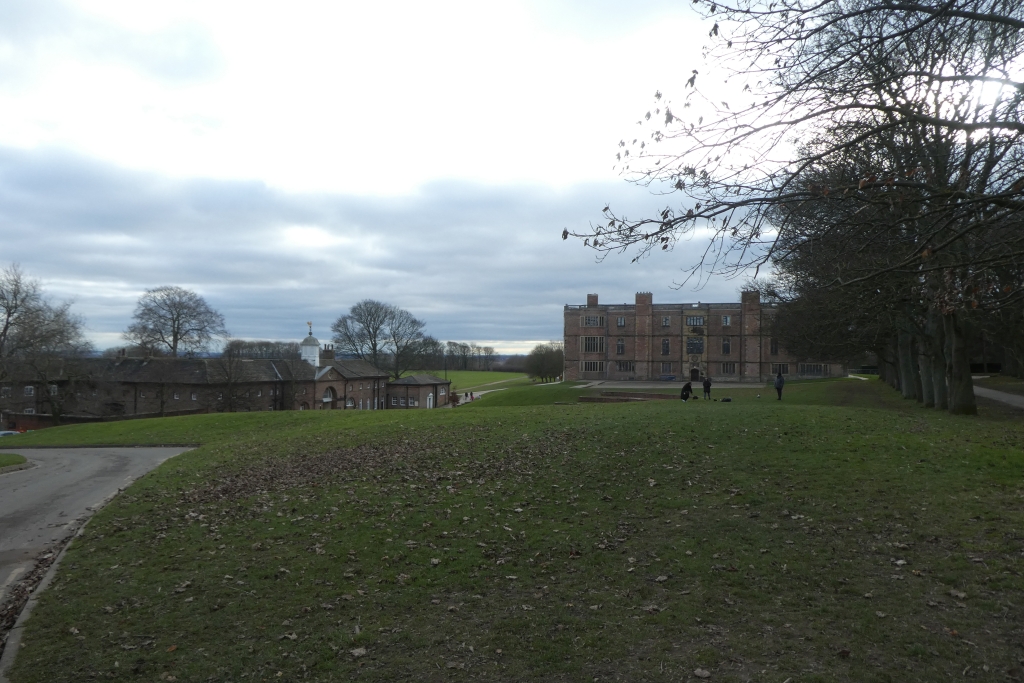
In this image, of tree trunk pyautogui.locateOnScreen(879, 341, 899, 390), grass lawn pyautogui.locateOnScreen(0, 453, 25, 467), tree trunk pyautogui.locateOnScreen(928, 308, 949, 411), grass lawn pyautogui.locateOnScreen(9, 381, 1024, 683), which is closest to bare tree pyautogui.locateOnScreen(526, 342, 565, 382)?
tree trunk pyautogui.locateOnScreen(879, 341, 899, 390)

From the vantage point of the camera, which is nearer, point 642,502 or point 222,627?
point 222,627

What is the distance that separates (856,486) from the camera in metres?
11.4

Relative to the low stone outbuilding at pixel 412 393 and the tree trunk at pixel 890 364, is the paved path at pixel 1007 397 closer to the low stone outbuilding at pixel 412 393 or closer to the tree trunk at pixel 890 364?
the tree trunk at pixel 890 364

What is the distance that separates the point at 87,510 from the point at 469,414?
1568 centimetres

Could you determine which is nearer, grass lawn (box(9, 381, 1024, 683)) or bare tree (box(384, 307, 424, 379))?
grass lawn (box(9, 381, 1024, 683))

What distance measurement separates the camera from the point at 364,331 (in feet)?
256

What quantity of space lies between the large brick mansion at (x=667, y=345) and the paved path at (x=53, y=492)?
57.2 meters

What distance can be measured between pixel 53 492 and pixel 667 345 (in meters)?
66.7

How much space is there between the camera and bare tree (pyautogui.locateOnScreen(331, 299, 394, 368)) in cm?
7794

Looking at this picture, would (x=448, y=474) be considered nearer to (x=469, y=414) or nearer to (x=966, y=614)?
(x=966, y=614)

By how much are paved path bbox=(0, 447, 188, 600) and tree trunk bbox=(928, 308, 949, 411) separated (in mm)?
27745

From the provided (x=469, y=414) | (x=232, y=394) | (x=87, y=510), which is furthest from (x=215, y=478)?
(x=232, y=394)

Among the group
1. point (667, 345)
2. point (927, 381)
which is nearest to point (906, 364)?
point (927, 381)

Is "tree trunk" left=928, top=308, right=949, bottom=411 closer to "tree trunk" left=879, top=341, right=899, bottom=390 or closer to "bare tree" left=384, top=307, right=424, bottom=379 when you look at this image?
"tree trunk" left=879, top=341, right=899, bottom=390
